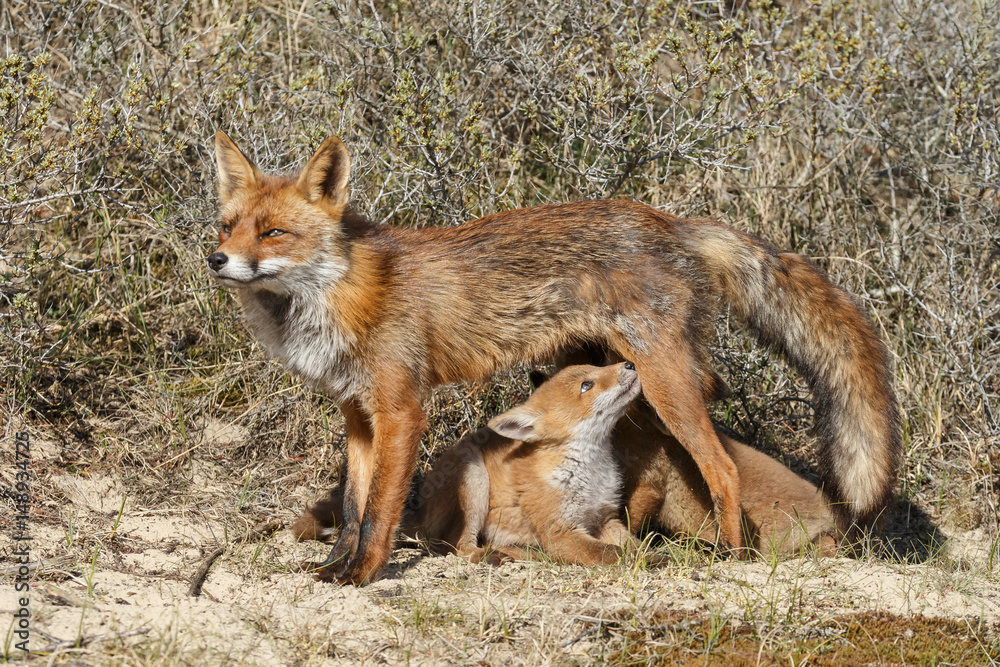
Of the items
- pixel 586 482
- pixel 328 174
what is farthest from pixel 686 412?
pixel 328 174

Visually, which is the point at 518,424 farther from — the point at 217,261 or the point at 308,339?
the point at 217,261

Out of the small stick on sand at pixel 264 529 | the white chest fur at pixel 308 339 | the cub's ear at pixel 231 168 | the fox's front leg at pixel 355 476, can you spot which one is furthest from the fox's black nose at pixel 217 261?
the small stick on sand at pixel 264 529

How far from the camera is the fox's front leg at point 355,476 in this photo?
4590 mm

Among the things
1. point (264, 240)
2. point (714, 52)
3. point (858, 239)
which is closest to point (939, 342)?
point (858, 239)

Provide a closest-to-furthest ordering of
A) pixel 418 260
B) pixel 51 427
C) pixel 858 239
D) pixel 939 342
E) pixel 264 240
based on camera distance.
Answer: pixel 264 240 < pixel 418 260 < pixel 51 427 < pixel 939 342 < pixel 858 239

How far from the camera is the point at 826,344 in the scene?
489 cm

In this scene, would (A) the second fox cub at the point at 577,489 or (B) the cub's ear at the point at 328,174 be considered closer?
(B) the cub's ear at the point at 328,174

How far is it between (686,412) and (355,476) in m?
1.77

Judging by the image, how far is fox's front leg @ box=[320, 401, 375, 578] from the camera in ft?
15.1

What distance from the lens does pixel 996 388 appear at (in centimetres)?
598

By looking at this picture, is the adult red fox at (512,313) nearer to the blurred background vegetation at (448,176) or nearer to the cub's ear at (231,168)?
the cub's ear at (231,168)

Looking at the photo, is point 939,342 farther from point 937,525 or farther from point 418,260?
point 418,260

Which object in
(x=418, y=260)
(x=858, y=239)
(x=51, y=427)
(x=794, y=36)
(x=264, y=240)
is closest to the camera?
(x=264, y=240)

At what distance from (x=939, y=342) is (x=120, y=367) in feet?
17.8
